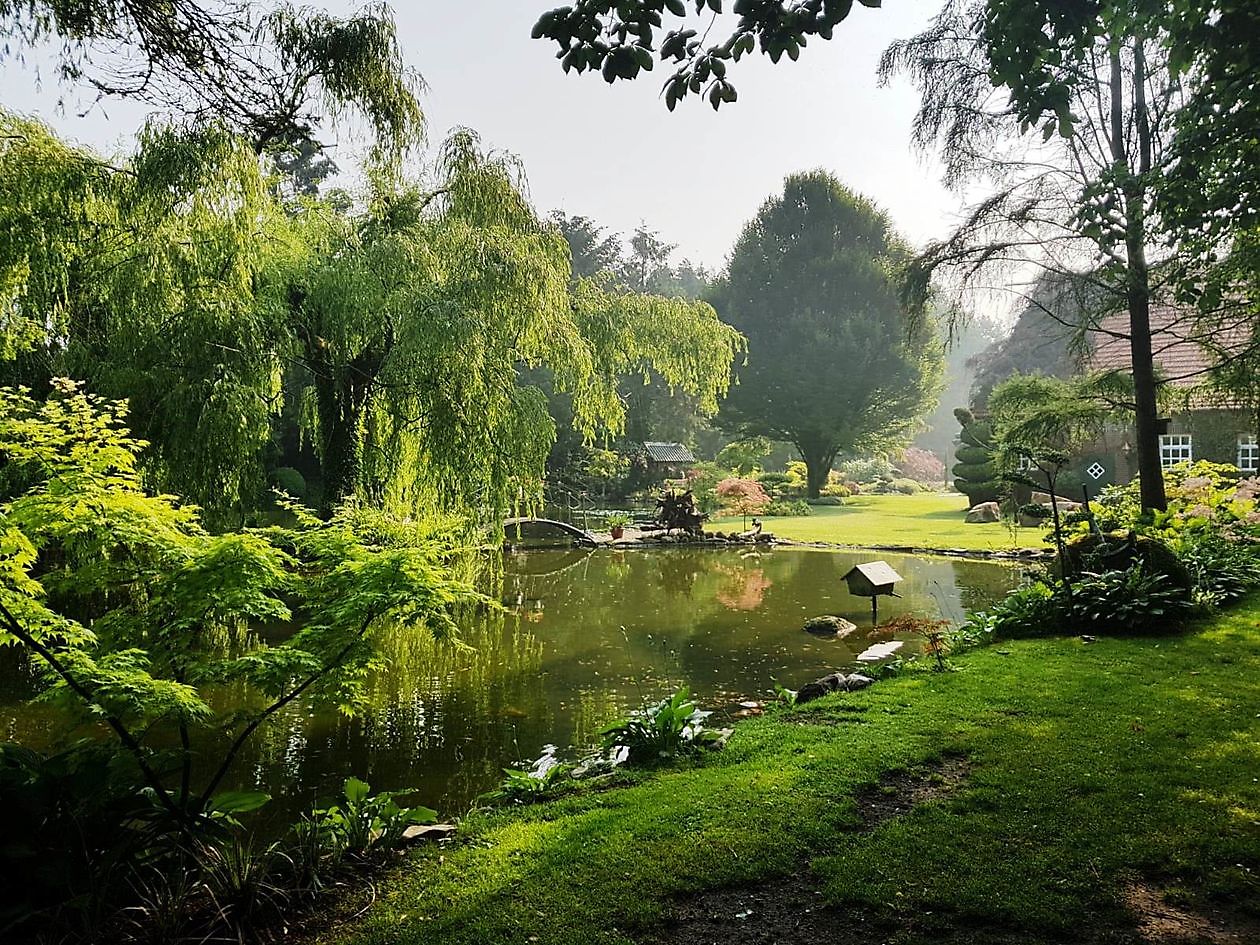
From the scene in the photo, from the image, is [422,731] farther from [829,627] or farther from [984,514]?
[984,514]

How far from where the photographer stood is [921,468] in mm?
51938

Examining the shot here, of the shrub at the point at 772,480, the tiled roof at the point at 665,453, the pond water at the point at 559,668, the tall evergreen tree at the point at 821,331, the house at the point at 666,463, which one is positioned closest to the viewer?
the pond water at the point at 559,668

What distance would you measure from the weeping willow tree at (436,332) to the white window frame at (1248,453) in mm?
17053

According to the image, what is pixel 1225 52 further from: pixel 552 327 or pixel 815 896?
pixel 552 327

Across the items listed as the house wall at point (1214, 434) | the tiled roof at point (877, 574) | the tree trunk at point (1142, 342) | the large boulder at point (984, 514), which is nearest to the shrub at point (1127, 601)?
the tiled roof at point (877, 574)

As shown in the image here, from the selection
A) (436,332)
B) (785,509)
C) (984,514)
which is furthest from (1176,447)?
(436,332)

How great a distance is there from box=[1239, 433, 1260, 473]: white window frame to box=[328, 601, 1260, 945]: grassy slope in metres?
16.0

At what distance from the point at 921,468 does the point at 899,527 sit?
33.3 metres

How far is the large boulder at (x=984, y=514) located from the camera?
849 inches

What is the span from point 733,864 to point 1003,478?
234 inches

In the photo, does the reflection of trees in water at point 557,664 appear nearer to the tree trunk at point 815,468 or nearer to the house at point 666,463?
the house at point 666,463

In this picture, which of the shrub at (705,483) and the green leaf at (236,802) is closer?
the green leaf at (236,802)

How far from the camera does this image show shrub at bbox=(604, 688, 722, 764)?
4879mm

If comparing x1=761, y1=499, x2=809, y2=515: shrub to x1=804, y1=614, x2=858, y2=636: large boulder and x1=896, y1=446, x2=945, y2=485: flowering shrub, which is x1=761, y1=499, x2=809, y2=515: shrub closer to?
x1=804, y1=614, x2=858, y2=636: large boulder
